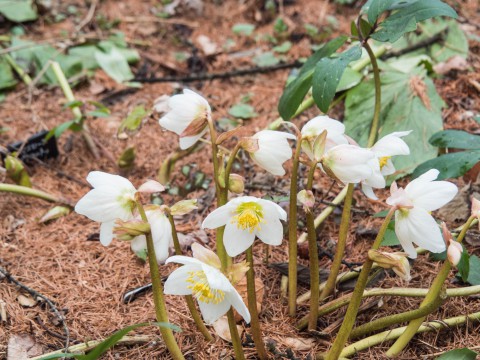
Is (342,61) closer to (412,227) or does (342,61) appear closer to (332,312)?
(412,227)

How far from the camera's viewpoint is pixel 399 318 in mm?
1274

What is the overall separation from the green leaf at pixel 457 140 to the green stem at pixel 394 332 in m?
0.52

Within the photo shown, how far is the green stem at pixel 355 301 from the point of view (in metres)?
1.17

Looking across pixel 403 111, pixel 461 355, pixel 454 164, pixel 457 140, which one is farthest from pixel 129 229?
pixel 403 111

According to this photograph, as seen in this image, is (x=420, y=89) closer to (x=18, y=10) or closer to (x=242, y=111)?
(x=242, y=111)

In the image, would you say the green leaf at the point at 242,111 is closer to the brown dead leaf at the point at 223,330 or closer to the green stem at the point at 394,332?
the brown dead leaf at the point at 223,330

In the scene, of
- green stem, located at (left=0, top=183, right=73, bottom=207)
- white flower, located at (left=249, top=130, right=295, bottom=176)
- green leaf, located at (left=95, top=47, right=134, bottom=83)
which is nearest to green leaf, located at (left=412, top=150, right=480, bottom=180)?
white flower, located at (left=249, top=130, right=295, bottom=176)

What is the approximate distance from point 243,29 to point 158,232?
2346mm

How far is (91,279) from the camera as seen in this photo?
1750 mm

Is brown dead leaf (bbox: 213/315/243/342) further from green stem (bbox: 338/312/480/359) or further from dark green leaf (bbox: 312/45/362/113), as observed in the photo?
dark green leaf (bbox: 312/45/362/113)

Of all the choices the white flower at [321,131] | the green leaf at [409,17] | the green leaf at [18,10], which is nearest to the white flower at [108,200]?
the white flower at [321,131]

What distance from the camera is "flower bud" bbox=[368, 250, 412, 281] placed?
109 centimetres

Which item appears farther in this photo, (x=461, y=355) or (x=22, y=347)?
(x=22, y=347)

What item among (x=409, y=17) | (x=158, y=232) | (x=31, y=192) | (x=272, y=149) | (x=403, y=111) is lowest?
(x=31, y=192)
